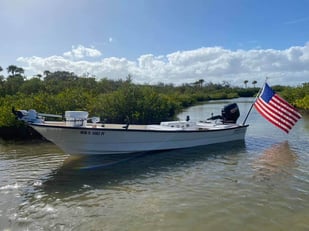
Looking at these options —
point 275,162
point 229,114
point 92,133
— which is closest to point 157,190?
point 92,133

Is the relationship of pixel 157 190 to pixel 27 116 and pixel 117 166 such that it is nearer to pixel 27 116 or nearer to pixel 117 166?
pixel 117 166

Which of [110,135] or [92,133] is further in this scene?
[110,135]

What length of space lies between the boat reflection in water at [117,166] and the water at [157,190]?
0.03m

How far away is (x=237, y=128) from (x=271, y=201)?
7.14m

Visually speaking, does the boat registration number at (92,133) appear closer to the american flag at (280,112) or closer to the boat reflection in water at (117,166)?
the boat reflection in water at (117,166)

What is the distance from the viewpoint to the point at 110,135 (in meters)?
9.97

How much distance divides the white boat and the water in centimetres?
44

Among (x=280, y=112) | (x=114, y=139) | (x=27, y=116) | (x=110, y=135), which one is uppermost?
(x=280, y=112)

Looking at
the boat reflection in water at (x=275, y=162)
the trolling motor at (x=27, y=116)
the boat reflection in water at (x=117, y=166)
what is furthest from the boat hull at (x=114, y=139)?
the boat reflection in water at (x=275, y=162)

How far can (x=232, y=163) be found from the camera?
10352mm

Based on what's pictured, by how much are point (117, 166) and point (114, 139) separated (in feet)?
2.93

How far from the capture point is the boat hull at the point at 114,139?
948 cm

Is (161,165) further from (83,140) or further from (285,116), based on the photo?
(285,116)

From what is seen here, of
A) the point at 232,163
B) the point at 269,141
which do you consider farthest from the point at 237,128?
the point at 232,163
